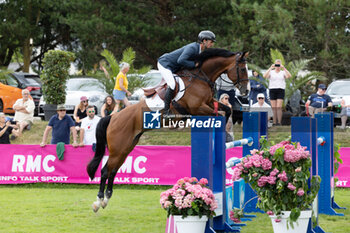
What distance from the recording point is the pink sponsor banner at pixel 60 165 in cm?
1024

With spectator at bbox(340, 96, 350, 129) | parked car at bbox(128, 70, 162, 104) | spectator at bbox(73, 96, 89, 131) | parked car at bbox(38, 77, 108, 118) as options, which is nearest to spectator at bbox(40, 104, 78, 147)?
spectator at bbox(73, 96, 89, 131)

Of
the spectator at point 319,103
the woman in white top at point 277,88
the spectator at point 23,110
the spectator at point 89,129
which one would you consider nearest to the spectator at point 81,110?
the spectator at point 23,110

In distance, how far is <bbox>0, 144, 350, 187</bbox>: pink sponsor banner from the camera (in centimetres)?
1016

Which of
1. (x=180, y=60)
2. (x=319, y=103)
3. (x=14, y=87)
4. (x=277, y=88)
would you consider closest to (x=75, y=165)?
(x=180, y=60)

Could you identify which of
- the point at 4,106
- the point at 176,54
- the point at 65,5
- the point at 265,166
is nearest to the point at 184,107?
the point at 176,54

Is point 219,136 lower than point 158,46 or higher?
lower

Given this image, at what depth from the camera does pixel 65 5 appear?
2392cm

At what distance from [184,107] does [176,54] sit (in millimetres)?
710

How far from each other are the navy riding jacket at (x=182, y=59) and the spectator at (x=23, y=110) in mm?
6703

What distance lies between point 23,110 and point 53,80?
167 centimetres

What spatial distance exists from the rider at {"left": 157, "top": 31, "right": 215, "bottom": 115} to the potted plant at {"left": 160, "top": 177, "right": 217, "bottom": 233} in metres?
2.37

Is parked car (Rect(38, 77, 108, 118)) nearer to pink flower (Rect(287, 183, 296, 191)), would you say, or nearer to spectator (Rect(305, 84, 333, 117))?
→ spectator (Rect(305, 84, 333, 117))

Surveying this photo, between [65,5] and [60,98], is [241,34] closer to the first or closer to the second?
[65,5]

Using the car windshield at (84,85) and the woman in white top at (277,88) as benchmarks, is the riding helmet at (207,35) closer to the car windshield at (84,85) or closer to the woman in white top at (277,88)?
the woman in white top at (277,88)
